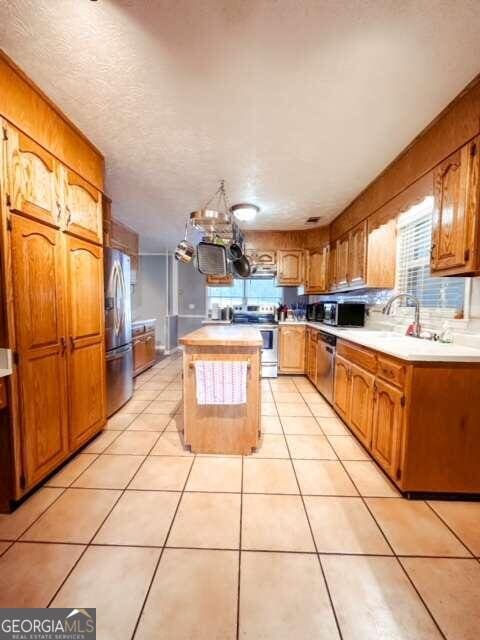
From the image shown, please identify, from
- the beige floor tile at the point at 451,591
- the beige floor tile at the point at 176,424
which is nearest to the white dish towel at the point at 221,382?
the beige floor tile at the point at 176,424

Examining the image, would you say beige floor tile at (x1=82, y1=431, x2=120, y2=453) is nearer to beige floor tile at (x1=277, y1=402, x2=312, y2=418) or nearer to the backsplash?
beige floor tile at (x1=277, y1=402, x2=312, y2=418)

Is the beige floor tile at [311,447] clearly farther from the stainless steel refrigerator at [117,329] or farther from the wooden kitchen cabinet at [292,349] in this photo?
the wooden kitchen cabinet at [292,349]

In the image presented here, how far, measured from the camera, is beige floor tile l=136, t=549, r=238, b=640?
999 millimetres

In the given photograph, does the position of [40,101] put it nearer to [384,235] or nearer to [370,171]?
[370,171]

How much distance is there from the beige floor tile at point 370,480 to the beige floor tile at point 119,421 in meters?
1.97

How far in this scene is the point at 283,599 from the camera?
1.11 m

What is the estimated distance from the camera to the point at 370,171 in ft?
8.43

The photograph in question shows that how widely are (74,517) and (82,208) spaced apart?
6.55 ft

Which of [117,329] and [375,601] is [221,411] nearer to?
[375,601]

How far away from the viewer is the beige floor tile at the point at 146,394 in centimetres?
340

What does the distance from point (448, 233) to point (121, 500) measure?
2560mm

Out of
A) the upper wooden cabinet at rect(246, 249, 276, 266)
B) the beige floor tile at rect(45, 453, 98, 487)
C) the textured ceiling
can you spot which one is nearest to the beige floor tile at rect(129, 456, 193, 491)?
the beige floor tile at rect(45, 453, 98, 487)

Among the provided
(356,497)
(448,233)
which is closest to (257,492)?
(356,497)

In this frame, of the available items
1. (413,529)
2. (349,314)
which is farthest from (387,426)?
(349,314)
